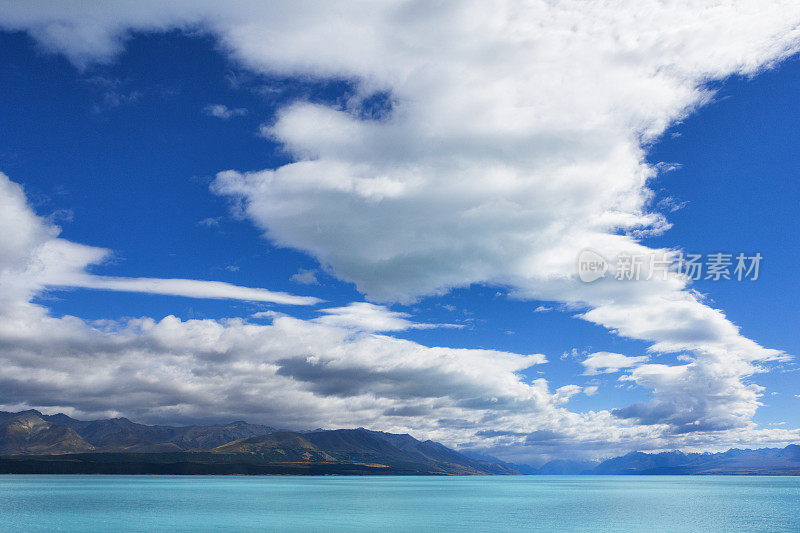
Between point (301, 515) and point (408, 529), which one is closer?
point (408, 529)

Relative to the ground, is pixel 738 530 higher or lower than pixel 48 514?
higher

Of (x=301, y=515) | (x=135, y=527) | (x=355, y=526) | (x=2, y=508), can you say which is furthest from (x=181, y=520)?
(x=2, y=508)

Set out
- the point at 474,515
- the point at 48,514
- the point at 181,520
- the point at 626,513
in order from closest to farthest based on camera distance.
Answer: the point at 181,520 → the point at 48,514 → the point at 474,515 → the point at 626,513

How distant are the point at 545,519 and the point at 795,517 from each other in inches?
2434

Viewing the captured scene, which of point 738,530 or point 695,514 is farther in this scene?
point 695,514

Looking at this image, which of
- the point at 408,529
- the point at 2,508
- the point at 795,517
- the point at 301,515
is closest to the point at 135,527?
the point at 301,515

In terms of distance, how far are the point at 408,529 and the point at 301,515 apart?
37.6m

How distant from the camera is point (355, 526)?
332 feet

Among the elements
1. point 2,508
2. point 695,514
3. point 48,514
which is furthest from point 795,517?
point 2,508

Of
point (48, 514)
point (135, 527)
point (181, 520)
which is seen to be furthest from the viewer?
point (48, 514)

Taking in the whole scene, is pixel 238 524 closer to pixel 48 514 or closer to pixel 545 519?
pixel 48 514

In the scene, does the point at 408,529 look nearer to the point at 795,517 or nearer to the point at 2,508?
the point at 795,517

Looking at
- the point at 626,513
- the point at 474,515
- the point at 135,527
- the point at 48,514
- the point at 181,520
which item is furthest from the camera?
the point at 626,513

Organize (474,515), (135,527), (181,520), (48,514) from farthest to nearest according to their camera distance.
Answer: (474,515) → (48,514) → (181,520) → (135,527)
